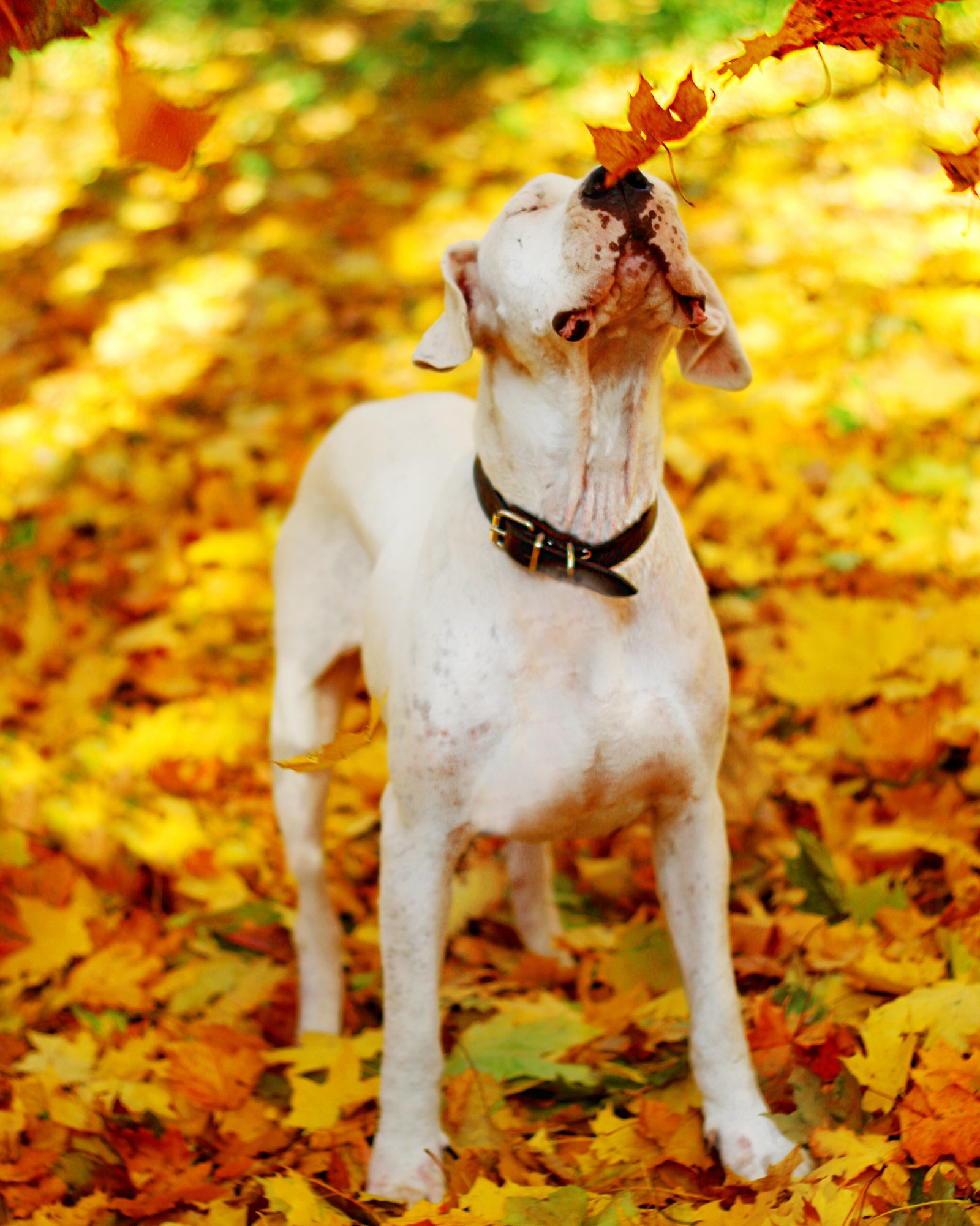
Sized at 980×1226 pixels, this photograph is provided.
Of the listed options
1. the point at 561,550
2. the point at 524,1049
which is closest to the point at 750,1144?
the point at 524,1049

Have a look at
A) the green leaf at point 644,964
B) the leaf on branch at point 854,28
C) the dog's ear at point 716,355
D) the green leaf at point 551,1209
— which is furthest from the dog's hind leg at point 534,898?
the leaf on branch at point 854,28

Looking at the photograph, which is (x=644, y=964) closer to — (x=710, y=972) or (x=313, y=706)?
(x=710, y=972)

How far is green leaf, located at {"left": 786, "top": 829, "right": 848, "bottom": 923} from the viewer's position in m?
2.96

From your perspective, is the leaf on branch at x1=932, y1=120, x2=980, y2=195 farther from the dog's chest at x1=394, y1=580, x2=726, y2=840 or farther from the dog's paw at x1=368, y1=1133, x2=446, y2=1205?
the dog's paw at x1=368, y1=1133, x2=446, y2=1205

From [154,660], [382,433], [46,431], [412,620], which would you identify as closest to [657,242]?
[412,620]

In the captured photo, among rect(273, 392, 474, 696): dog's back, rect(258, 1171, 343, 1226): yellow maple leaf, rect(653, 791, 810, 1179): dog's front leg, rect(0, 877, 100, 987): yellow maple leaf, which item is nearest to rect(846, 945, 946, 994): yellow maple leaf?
rect(653, 791, 810, 1179): dog's front leg

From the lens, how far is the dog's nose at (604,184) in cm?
191

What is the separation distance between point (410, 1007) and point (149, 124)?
1.64 meters

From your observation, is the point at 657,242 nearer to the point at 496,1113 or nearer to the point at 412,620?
the point at 412,620

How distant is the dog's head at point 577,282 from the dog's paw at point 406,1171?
4.94 ft

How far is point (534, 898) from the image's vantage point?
3.20 metres

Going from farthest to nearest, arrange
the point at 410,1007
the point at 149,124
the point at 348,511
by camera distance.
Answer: the point at 348,511
the point at 410,1007
the point at 149,124

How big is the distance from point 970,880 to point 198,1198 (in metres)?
1.82

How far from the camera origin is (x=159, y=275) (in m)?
7.74
